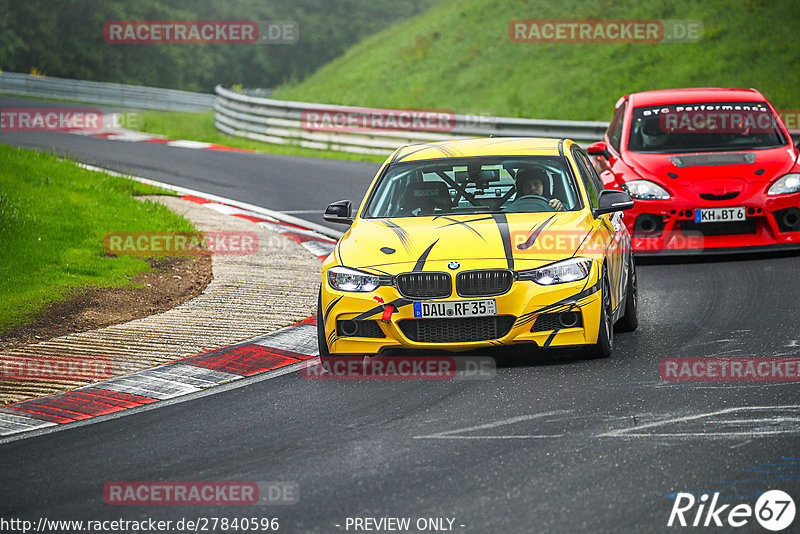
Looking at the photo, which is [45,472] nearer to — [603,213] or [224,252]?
[603,213]

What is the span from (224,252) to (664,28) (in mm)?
22062

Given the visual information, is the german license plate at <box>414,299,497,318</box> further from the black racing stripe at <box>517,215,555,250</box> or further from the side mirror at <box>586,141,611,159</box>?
the side mirror at <box>586,141,611,159</box>

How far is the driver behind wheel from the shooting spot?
8.75 metres

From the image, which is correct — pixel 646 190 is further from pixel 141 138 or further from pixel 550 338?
pixel 141 138

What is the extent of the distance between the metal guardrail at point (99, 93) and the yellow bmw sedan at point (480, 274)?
33325 mm

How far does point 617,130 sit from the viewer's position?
13.9 m

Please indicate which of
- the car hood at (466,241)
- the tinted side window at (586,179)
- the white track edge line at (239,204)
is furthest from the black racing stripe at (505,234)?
the white track edge line at (239,204)

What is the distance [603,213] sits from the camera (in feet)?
28.9

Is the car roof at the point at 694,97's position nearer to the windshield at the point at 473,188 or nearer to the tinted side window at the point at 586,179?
the tinted side window at the point at 586,179

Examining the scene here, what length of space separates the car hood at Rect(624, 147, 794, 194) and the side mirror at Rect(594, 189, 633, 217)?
342 centimetres

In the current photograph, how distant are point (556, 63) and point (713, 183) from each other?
21937 mm

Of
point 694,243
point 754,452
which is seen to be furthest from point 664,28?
point 754,452

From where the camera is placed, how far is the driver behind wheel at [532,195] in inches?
344

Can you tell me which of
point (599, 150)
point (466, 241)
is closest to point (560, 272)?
point (466, 241)
